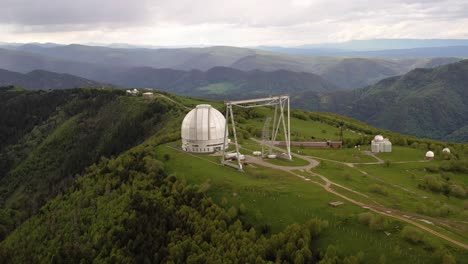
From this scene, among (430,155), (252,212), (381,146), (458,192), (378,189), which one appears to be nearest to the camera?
(252,212)

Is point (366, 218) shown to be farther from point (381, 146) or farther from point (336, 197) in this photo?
point (381, 146)

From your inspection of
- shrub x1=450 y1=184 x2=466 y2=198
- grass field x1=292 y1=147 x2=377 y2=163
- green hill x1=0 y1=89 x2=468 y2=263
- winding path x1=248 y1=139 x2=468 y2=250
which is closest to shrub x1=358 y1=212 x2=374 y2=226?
green hill x1=0 y1=89 x2=468 y2=263

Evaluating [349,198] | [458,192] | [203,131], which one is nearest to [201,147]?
[203,131]

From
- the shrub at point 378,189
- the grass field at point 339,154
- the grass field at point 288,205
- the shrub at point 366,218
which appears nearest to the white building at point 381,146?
the grass field at point 339,154

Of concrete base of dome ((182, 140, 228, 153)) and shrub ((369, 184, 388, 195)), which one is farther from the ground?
concrete base of dome ((182, 140, 228, 153))

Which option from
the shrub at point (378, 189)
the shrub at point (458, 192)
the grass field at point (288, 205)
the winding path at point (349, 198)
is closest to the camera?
the grass field at point (288, 205)

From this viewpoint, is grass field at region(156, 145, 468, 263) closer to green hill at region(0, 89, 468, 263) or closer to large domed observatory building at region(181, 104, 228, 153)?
green hill at region(0, 89, 468, 263)

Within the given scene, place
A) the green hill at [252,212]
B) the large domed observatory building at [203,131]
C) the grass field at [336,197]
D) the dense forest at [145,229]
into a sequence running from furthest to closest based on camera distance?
the large domed observatory building at [203,131], the dense forest at [145,229], the green hill at [252,212], the grass field at [336,197]

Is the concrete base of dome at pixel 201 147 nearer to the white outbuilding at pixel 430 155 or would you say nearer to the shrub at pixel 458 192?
the white outbuilding at pixel 430 155

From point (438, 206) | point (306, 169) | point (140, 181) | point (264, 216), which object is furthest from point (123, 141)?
point (438, 206)
